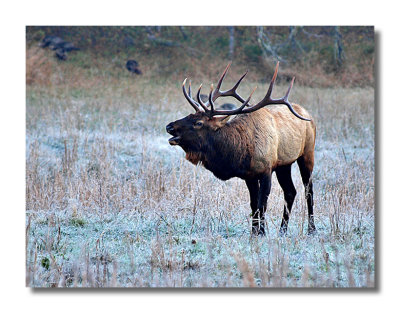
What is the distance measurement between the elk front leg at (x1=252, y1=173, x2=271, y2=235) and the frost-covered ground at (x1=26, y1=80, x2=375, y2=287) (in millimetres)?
118

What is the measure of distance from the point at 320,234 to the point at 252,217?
2.13ft

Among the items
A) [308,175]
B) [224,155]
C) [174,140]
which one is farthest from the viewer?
[308,175]

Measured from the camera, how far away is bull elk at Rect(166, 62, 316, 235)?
13.5ft

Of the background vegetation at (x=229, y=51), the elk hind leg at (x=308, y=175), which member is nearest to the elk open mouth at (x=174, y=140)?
the elk hind leg at (x=308, y=175)

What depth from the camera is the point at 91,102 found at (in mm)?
9070

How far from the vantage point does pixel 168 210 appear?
5.11 m

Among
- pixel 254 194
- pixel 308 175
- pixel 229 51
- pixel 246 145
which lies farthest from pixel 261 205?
pixel 229 51

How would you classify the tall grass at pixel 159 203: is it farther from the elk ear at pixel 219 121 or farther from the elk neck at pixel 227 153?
the elk ear at pixel 219 121

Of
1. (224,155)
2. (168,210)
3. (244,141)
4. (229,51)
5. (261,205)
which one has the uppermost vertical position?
(229,51)

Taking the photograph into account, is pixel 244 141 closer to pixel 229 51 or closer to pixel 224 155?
pixel 224 155

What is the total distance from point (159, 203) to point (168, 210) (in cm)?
13

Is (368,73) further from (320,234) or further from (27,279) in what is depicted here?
(27,279)

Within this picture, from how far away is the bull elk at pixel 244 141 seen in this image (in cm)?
411

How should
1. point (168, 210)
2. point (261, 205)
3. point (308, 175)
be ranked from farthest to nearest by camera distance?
point (168, 210), point (308, 175), point (261, 205)
